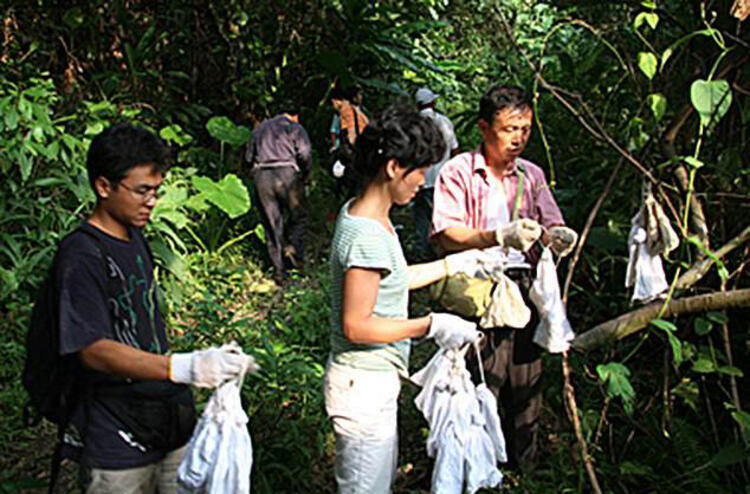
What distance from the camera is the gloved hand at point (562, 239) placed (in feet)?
8.01

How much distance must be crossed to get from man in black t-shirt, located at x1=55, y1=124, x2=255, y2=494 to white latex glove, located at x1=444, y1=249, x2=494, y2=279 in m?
0.89

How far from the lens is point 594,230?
3.54 metres

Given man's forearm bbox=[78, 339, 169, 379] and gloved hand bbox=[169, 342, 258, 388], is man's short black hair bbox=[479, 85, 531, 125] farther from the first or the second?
man's forearm bbox=[78, 339, 169, 379]

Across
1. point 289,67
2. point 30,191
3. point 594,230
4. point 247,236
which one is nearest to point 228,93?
point 289,67

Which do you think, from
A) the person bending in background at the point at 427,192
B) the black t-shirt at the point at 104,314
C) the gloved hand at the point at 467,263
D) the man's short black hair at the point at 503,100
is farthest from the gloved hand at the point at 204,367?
the person bending in background at the point at 427,192

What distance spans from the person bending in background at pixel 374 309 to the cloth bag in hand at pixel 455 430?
0.45 ft

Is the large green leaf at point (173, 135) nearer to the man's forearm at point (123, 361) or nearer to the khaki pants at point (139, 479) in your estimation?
the khaki pants at point (139, 479)

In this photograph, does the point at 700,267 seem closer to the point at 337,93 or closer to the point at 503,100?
the point at 503,100

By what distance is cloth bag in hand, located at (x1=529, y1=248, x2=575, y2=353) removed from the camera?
2.44 metres

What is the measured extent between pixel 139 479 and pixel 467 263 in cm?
120

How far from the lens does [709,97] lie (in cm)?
205

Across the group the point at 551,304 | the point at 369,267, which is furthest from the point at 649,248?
the point at 369,267

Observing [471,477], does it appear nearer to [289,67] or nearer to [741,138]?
[741,138]

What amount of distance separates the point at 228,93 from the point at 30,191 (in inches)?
141
